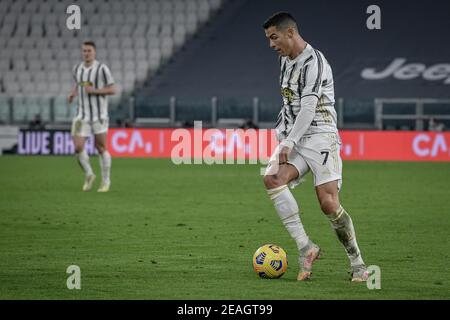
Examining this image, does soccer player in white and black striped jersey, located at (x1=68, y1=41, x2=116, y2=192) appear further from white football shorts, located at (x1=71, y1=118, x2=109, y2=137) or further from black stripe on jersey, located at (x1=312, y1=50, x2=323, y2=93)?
black stripe on jersey, located at (x1=312, y1=50, x2=323, y2=93)

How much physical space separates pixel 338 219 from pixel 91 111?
10613 mm

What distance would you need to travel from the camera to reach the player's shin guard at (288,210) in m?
8.55

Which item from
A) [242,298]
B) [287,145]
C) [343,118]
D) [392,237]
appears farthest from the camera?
[343,118]

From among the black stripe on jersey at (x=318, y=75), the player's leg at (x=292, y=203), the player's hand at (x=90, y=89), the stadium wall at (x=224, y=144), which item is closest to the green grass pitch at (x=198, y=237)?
the player's leg at (x=292, y=203)

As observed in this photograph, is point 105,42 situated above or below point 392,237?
above

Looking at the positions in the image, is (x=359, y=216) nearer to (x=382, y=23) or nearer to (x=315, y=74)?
(x=315, y=74)

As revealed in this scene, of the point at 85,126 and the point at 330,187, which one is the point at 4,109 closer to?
the point at 85,126

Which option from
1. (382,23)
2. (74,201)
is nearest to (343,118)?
(382,23)

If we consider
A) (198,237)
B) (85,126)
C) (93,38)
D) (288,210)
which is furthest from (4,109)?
(288,210)

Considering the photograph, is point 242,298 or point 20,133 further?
point 20,133

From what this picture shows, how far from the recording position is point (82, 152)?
18203mm

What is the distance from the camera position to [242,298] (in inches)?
296

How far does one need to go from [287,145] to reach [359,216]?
235 inches
